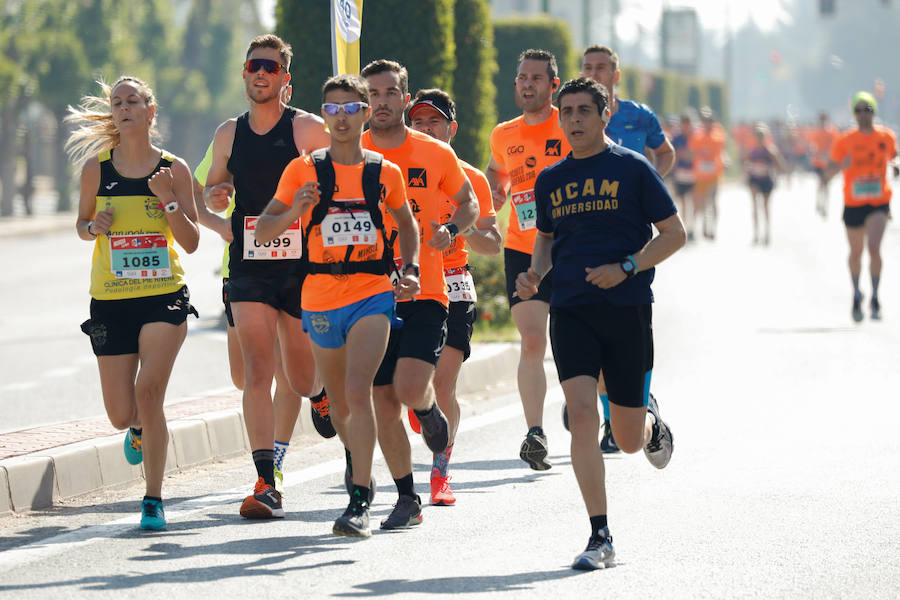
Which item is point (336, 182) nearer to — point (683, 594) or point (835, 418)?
point (683, 594)

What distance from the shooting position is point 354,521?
6824 millimetres

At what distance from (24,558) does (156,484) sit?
2.59ft

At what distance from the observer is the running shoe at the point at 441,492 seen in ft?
25.5

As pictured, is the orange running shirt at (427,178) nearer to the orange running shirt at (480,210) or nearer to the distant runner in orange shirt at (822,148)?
the orange running shirt at (480,210)

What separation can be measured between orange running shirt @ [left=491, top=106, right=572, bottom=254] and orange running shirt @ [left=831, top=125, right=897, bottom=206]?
25.0 feet

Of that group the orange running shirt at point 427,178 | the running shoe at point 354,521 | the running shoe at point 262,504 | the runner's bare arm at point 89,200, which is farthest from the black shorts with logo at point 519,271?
the runner's bare arm at point 89,200

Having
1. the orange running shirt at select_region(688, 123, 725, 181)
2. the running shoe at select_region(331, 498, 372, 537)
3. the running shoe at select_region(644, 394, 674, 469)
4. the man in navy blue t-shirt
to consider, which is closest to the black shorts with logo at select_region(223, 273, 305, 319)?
the running shoe at select_region(331, 498, 372, 537)

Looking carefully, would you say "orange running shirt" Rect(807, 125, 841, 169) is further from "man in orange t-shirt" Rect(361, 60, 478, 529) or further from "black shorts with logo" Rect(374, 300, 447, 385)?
"black shorts with logo" Rect(374, 300, 447, 385)

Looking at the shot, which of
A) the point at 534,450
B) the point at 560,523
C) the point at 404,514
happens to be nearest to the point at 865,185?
the point at 534,450

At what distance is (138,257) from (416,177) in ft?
4.28

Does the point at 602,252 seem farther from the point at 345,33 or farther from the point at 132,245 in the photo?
the point at 345,33

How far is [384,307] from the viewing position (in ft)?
22.6

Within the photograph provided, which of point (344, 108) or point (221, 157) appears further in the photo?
point (221, 157)

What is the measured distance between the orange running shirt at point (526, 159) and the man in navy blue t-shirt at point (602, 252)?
1985 millimetres
